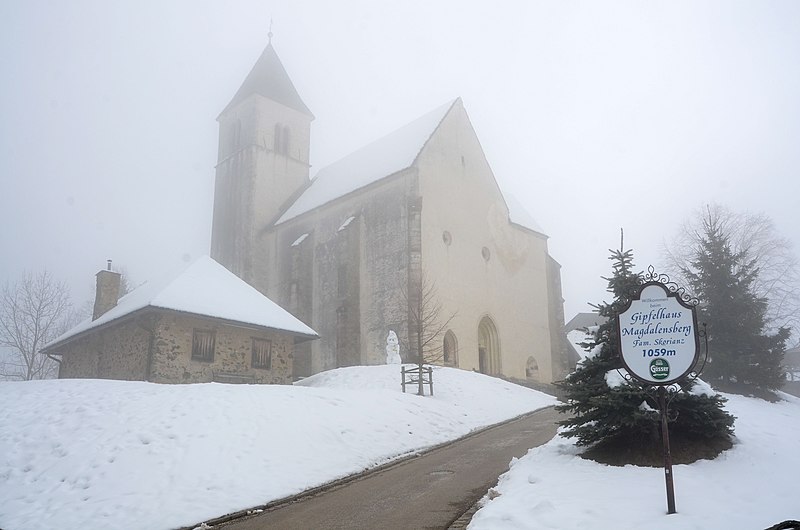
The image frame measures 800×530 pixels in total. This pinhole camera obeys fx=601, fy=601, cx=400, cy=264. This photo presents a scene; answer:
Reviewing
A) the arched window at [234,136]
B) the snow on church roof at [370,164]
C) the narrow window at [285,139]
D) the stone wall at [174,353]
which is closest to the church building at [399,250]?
the snow on church roof at [370,164]

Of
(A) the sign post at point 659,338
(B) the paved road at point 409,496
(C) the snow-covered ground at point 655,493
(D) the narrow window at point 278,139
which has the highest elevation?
(D) the narrow window at point 278,139

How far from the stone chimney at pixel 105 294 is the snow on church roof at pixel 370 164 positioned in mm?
13080

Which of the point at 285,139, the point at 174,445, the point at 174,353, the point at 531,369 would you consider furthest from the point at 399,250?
the point at 285,139

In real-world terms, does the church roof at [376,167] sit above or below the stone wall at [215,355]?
above

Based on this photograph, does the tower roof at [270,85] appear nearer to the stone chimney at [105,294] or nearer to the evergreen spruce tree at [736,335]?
the stone chimney at [105,294]

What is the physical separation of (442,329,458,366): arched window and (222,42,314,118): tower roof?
23.7 metres

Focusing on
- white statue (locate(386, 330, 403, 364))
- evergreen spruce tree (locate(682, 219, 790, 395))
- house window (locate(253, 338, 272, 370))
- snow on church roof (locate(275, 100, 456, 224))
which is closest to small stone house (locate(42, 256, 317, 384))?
house window (locate(253, 338, 272, 370))

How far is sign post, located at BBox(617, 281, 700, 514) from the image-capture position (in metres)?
6.79

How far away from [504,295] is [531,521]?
27.0 metres

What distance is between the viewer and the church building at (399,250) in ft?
95.5

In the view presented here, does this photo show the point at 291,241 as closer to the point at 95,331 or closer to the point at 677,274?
the point at 95,331

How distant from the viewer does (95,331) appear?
23.3 metres

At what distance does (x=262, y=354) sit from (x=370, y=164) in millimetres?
15965

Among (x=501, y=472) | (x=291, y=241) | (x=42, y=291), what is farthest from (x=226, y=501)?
(x=42, y=291)
